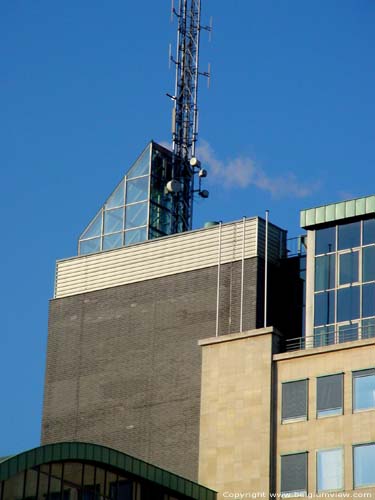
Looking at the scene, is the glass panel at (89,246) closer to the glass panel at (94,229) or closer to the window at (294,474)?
the glass panel at (94,229)

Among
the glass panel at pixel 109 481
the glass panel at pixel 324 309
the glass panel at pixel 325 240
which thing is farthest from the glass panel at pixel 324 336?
the glass panel at pixel 109 481

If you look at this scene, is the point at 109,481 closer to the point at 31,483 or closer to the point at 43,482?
the point at 43,482

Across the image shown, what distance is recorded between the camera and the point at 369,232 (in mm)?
74438

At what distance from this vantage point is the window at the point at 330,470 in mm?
69312

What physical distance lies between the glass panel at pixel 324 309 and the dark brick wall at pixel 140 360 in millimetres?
3078

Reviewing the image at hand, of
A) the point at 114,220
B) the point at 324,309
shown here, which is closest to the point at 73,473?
the point at 324,309

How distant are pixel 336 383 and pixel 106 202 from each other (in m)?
20.8

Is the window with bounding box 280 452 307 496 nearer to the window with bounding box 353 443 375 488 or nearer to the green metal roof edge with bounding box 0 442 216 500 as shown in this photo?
the window with bounding box 353 443 375 488

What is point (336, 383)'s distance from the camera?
7075cm

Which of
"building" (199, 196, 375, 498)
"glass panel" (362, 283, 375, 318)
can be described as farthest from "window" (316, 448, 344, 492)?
"glass panel" (362, 283, 375, 318)

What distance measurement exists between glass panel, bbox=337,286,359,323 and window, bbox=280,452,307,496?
7.02 m

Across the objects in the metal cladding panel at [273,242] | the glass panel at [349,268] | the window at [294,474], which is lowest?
the window at [294,474]

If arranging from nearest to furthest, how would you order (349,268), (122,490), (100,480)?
(100,480) → (122,490) → (349,268)

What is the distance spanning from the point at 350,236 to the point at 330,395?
825 centimetres
